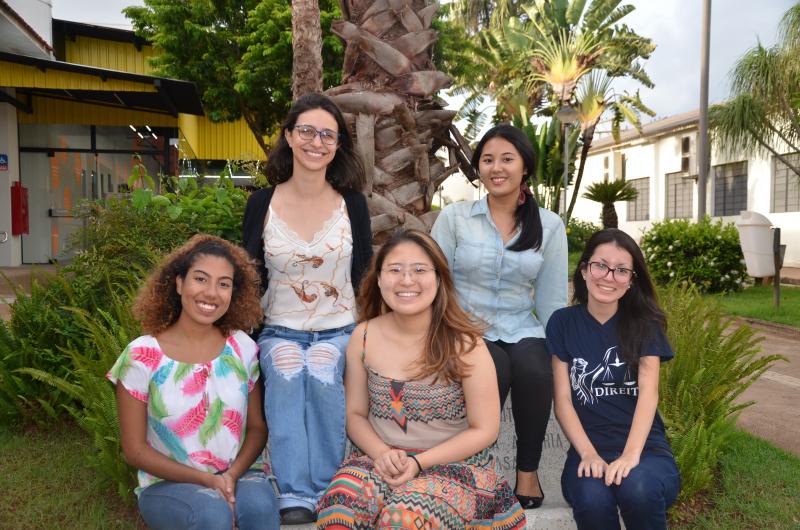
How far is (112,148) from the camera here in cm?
1602

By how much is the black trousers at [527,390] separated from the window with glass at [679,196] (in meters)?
21.9

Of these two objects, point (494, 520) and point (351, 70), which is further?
point (351, 70)

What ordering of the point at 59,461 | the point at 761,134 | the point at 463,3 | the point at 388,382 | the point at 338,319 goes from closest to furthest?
1. the point at 388,382
2. the point at 338,319
3. the point at 59,461
4. the point at 761,134
5. the point at 463,3

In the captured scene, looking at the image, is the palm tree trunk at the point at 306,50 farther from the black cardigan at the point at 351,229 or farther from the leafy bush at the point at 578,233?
the leafy bush at the point at 578,233

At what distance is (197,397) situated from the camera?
2.51 meters

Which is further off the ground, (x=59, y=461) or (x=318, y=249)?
(x=318, y=249)

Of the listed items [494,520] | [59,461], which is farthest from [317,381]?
[59,461]

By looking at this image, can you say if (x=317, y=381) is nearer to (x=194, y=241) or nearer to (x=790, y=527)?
(x=194, y=241)

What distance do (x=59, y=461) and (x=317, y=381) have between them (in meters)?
2.05

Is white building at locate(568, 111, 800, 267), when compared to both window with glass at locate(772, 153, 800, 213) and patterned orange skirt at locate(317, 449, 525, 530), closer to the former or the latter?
window with glass at locate(772, 153, 800, 213)

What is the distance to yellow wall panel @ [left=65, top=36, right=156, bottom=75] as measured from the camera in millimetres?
18453

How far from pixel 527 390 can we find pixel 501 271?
60cm

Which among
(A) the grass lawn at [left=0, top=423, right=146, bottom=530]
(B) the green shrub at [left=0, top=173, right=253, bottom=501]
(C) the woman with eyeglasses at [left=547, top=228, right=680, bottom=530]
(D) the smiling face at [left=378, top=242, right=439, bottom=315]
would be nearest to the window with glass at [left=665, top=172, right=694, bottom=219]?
(B) the green shrub at [left=0, top=173, right=253, bottom=501]

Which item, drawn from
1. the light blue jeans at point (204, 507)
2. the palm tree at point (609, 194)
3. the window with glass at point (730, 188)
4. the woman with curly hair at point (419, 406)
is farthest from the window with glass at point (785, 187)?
the light blue jeans at point (204, 507)
